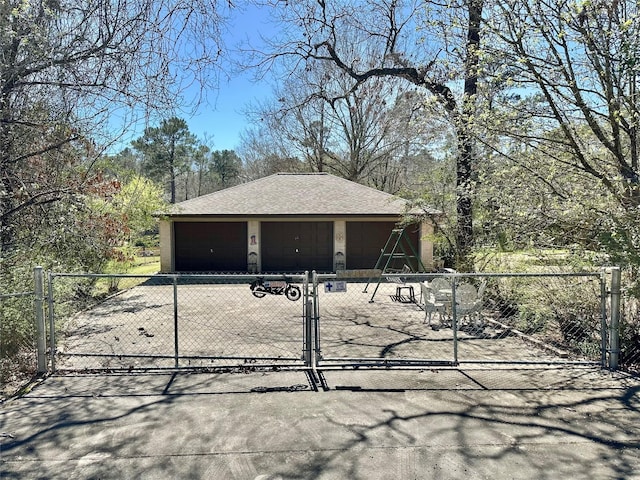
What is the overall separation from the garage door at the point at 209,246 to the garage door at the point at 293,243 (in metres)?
1.02

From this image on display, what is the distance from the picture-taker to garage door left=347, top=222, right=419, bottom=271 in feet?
59.1

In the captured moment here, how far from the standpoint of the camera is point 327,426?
387 cm

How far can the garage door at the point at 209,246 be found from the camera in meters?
18.0

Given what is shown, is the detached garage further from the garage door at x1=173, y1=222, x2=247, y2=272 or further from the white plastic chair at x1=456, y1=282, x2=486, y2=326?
the white plastic chair at x1=456, y1=282, x2=486, y2=326

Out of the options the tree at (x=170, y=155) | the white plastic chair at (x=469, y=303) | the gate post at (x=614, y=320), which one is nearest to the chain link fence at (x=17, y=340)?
the white plastic chair at (x=469, y=303)

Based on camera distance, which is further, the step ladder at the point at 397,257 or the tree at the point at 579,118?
the step ladder at the point at 397,257

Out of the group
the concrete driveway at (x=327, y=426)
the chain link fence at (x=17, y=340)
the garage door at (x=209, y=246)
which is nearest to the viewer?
the concrete driveway at (x=327, y=426)

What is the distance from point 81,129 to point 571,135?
765cm

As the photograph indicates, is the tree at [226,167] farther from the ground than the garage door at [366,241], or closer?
farther from the ground

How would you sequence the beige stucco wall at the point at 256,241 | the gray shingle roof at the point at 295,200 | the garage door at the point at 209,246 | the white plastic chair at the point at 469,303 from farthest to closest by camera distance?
the garage door at the point at 209,246, the gray shingle roof at the point at 295,200, the beige stucco wall at the point at 256,241, the white plastic chair at the point at 469,303

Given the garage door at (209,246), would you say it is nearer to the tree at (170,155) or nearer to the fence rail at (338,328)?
the fence rail at (338,328)

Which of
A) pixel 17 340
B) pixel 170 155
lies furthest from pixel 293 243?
pixel 170 155

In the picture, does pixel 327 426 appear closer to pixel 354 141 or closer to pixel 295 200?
pixel 295 200

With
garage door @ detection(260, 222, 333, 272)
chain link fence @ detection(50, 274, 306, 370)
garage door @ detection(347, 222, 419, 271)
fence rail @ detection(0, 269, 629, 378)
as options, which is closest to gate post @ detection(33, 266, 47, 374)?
fence rail @ detection(0, 269, 629, 378)
